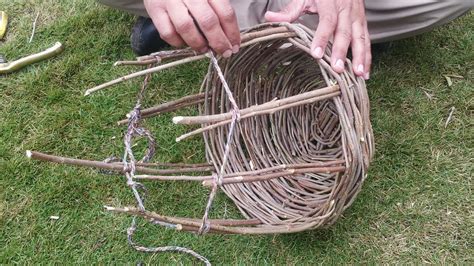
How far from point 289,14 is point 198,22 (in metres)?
0.24

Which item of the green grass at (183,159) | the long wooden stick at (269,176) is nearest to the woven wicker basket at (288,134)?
the long wooden stick at (269,176)

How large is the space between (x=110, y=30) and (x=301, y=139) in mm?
660

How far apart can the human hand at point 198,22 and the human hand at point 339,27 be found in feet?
0.49

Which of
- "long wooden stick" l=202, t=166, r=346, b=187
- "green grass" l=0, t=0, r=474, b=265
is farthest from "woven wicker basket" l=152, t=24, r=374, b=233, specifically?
"green grass" l=0, t=0, r=474, b=265

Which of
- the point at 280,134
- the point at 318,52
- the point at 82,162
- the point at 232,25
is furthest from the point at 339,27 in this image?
the point at 82,162

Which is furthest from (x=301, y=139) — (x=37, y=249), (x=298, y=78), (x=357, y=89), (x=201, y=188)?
(x=37, y=249)

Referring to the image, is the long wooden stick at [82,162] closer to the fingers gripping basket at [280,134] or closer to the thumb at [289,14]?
the fingers gripping basket at [280,134]

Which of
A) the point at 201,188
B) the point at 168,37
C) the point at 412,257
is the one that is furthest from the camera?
the point at 201,188

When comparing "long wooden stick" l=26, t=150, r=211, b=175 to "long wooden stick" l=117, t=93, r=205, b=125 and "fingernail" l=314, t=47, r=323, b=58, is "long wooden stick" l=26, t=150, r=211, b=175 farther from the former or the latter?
"fingernail" l=314, t=47, r=323, b=58

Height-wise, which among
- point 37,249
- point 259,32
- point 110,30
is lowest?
point 37,249

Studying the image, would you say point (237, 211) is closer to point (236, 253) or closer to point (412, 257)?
point (236, 253)

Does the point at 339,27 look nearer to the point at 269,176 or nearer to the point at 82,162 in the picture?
the point at 269,176

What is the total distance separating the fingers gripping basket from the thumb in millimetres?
23

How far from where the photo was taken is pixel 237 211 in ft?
4.39
